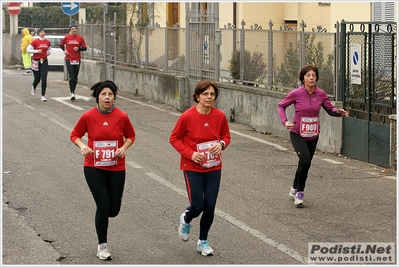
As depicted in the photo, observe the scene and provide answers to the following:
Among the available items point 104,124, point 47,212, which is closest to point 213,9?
point 47,212

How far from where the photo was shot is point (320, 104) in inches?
431

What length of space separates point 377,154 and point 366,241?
5082 mm

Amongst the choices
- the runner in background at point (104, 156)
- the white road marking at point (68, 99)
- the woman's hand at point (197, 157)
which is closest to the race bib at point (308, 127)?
the woman's hand at point (197, 157)

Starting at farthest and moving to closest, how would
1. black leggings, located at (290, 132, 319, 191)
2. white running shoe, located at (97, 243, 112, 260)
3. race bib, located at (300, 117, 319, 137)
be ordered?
1. race bib, located at (300, 117, 319, 137)
2. black leggings, located at (290, 132, 319, 191)
3. white running shoe, located at (97, 243, 112, 260)

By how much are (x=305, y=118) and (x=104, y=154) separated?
3.42m

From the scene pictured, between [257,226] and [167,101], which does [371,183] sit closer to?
[257,226]

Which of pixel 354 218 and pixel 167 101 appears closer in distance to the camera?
pixel 354 218

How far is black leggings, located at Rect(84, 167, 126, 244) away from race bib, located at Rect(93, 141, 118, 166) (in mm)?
92

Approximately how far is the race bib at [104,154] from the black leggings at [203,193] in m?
0.69

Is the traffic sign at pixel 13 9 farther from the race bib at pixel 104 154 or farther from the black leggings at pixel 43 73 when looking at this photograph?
the race bib at pixel 104 154

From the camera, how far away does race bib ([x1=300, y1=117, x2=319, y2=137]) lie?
1081cm

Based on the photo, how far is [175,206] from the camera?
413 inches

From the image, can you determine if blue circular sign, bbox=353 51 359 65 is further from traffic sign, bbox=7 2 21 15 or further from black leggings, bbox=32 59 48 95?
traffic sign, bbox=7 2 21 15

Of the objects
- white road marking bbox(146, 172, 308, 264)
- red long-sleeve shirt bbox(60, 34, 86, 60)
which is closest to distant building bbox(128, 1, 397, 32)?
red long-sleeve shirt bbox(60, 34, 86, 60)
